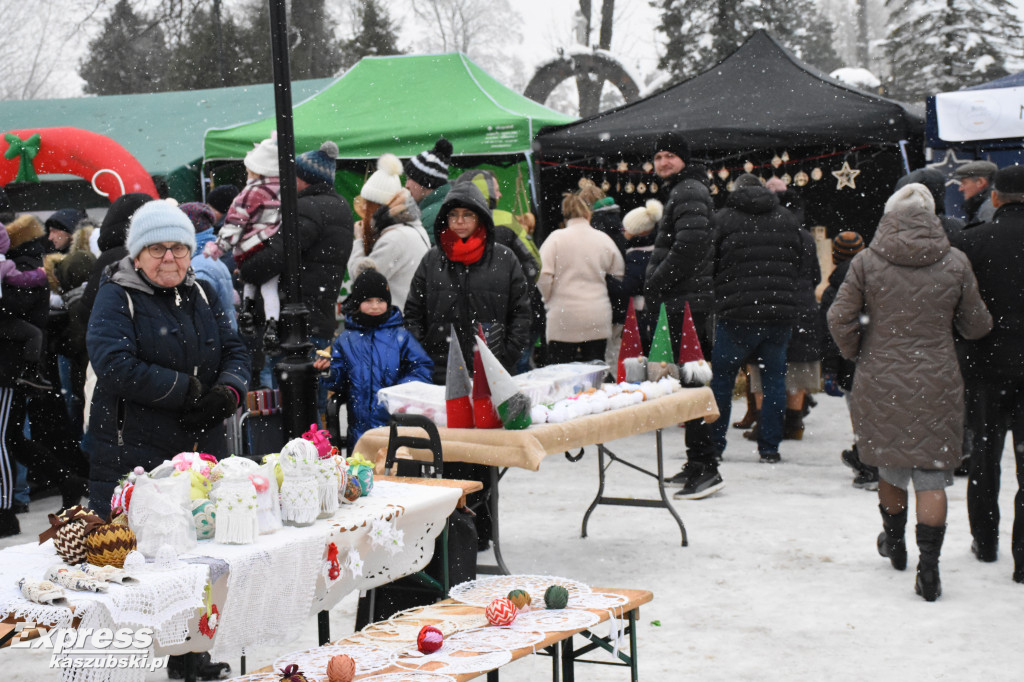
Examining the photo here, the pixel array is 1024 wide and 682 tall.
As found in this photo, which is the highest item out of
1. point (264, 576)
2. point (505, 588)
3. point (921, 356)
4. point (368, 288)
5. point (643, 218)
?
point (643, 218)

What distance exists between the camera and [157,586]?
2.71m

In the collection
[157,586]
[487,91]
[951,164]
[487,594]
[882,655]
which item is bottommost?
[882,655]

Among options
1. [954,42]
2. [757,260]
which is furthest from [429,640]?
[954,42]

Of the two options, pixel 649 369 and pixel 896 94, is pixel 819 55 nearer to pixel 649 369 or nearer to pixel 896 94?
pixel 896 94

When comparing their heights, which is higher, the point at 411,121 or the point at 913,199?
the point at 411,121

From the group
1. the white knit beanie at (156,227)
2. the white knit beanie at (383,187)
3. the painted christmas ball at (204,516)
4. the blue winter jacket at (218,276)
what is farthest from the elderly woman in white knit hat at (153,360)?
the white knit beanie at (383,187)

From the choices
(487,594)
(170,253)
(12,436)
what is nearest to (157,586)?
(487,594)

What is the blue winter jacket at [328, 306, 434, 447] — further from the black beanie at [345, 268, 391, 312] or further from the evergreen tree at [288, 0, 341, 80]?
the evergreen tree at [288, 0, 341, 80]

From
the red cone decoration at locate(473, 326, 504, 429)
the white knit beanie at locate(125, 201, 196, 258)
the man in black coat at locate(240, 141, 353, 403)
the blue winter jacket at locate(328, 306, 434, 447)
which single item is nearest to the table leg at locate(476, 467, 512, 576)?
the red cone decoration at locate(473, 326, 504, 429)

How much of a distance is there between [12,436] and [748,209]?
489 centimetres

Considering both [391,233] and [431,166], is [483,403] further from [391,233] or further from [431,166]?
[431,166]

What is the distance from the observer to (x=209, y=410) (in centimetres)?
417

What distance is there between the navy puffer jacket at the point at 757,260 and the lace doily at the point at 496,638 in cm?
472

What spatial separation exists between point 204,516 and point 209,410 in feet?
3.62
